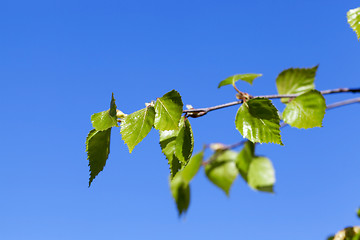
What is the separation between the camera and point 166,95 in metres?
1.02

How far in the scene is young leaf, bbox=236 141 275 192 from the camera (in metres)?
1.83

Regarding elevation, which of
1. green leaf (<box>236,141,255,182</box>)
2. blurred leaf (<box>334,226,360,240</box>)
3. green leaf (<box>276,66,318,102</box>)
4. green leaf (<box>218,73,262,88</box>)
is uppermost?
green leaf (<box>218,73,262,88</box>)

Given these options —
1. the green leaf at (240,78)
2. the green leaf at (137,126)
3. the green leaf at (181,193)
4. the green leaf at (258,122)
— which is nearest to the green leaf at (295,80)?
the green leaf at (240,78)

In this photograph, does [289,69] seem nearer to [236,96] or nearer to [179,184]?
[236,96]

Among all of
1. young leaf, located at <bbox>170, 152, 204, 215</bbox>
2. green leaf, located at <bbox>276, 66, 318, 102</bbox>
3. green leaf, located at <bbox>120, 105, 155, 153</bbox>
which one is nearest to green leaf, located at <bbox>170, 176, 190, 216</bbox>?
young leaf, located at <bbox>170, 152, 204, 215</bbox>

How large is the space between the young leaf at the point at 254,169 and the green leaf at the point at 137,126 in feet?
2.94

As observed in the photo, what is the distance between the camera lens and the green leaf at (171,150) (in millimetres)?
1088

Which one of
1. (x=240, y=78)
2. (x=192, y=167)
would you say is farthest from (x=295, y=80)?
(x=192, y=167)

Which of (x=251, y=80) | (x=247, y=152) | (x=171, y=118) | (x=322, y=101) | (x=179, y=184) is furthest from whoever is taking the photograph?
(x=179, y=184)

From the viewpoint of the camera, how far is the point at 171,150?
1095 mm

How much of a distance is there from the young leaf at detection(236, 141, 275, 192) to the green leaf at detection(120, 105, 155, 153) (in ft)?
2.94

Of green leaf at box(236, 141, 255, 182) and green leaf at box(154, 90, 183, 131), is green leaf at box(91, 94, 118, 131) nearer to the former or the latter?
green leaf at box(154, 90, 183, 131)

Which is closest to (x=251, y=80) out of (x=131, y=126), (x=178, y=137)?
(x=178, y=137)

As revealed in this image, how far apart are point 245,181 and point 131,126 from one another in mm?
1033
